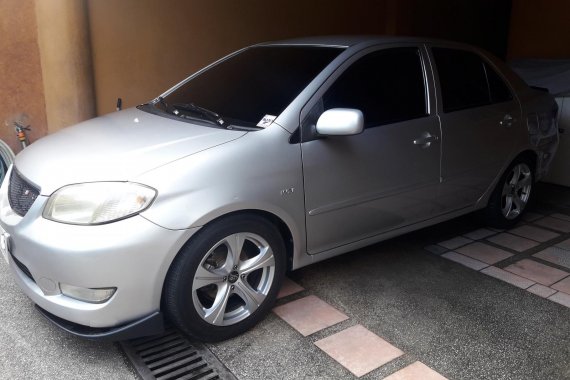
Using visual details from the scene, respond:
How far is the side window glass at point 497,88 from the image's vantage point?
4118mm

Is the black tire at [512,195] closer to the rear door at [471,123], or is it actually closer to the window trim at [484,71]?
the rear door at [471,123]

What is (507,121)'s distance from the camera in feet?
13.5

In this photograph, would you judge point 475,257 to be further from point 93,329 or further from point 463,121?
point 93,329

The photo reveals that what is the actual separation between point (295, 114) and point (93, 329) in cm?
151

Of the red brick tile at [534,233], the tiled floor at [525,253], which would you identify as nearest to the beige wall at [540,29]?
the tiled floor at [525,253]

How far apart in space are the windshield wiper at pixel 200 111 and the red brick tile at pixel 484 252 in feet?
7.14

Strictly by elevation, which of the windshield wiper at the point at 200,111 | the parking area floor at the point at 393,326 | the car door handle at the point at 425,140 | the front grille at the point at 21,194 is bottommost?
the parking area floor at the point at 393,326

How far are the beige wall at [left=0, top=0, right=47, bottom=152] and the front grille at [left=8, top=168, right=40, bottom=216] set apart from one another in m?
2.58

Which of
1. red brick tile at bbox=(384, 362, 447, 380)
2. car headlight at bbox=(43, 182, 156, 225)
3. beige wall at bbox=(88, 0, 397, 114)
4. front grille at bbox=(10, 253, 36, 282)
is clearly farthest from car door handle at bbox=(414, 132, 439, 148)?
beige wall at bbox=(88, 0, 397, 114)

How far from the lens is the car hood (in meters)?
2.55

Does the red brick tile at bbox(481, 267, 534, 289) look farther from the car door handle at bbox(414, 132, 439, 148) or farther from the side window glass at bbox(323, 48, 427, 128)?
the side window glass at bbox(323, 48, 427, 128)

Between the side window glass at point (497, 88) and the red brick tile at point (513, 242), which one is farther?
the red brick tile at point (513, 242)

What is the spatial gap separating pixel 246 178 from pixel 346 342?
3.41ft

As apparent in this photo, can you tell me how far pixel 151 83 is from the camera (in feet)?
19.2
